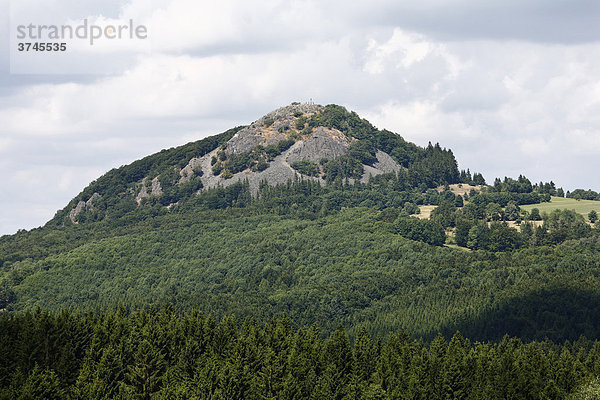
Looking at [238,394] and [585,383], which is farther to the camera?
[585,383]

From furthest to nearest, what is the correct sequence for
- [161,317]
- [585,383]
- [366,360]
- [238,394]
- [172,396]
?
[161,317] → [366,360] → [585,383] → [238,394] → [172,396]

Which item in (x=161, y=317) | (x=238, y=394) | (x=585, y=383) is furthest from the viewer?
(x=161, y=317)

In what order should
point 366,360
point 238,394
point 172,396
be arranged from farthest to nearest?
1. point 366,360
2. point 238,394
3. point 172,396

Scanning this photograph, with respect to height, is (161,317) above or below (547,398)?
above

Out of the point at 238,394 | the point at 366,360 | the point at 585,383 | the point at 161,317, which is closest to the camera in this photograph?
the point at 238,394

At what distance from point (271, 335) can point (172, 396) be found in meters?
34.9

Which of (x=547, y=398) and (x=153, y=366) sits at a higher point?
(x=153, y=366)

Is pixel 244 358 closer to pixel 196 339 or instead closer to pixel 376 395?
pixel 196 339

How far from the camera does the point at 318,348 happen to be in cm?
14375

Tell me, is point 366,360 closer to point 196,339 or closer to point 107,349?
point 196,339

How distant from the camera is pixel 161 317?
156125mm

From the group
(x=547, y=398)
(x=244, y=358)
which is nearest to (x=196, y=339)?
Answer: (x=244, y=358)

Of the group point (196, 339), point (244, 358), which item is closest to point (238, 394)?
point (244, 358)

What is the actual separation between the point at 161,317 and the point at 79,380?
107 feet
